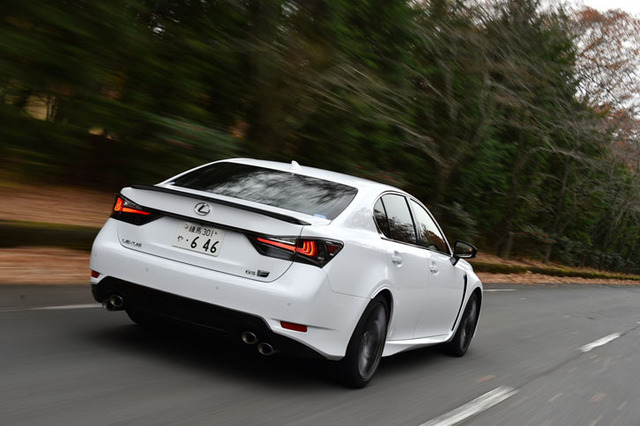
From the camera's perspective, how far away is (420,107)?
23438mm

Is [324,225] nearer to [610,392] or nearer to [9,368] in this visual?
[9,368]

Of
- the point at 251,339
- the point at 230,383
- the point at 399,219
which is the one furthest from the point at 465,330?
the point at 251,339

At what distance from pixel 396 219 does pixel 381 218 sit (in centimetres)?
35

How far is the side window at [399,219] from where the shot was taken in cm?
625

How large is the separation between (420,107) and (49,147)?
593 inches

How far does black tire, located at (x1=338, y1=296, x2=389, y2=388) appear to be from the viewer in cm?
549

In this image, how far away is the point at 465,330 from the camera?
8.38m

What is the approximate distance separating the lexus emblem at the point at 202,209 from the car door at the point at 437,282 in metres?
2.26

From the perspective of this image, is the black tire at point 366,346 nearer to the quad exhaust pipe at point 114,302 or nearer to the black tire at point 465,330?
the quad exhaust pipe at point 114,302

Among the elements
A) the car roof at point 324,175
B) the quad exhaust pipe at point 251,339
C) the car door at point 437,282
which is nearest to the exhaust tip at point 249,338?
the quad exhaust pipe at point 251,339

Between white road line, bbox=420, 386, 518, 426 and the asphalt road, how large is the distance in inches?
0.4

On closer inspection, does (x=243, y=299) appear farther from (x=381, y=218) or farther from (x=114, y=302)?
(x=381, y=218)

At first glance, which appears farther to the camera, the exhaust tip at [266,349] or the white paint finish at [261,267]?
the exhaust tip at [266,349]

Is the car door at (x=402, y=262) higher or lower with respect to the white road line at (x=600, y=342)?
higher
